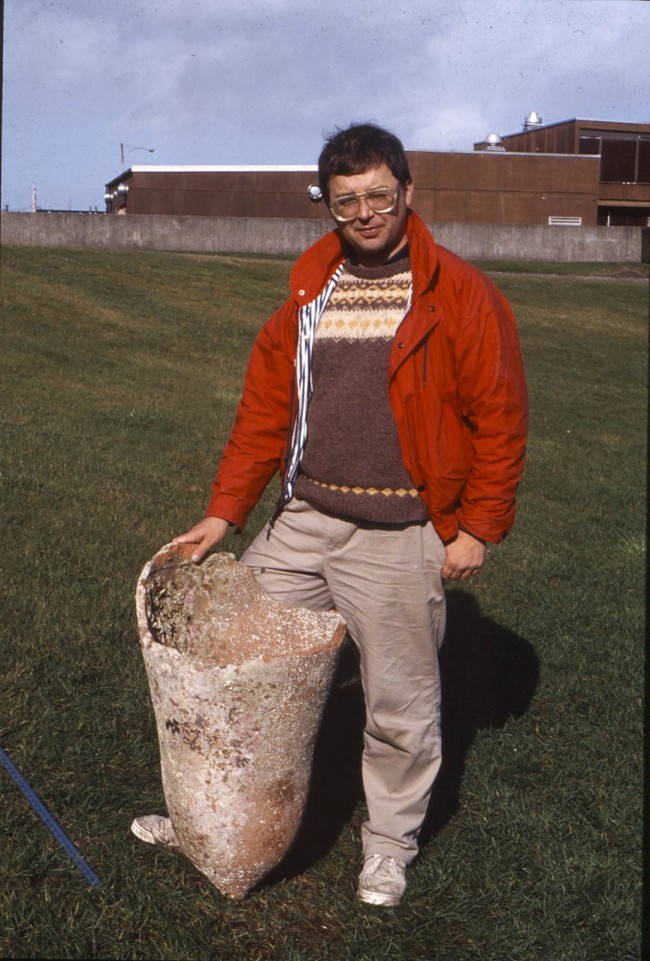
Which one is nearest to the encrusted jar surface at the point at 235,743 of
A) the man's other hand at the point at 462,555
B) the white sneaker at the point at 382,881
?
the white sneaker at the point at 382,881

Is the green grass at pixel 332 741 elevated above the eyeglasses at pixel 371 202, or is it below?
below

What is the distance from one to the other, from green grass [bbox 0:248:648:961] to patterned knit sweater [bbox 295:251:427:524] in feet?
3.94

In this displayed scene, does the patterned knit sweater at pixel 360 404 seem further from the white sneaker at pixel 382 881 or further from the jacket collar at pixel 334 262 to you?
the white sneaker at pixel 382 881

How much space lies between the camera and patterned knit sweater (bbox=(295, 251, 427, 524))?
323 cm

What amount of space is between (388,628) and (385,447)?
0.54 meters

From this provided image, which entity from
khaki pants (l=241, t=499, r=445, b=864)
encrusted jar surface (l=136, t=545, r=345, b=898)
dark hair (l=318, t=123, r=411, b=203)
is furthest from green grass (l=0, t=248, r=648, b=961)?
dark hair (l=318, t=123, r=411, b=203)

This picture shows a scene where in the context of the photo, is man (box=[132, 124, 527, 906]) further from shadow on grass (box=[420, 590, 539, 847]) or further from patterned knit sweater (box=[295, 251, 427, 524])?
shadow on grass (box=[420, 590, 539, 847])

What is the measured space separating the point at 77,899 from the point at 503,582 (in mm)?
3737

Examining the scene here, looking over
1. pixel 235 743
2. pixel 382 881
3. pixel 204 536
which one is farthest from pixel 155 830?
pixel 204 536

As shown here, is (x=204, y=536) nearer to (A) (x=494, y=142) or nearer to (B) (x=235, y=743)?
(B) (x=235, y=743)

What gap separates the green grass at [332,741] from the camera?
3291mm

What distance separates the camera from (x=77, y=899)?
130 inches

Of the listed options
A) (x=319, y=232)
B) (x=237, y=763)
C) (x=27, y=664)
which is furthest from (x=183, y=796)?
(x=319, y=232)

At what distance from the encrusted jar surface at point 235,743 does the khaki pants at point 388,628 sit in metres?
0.13
